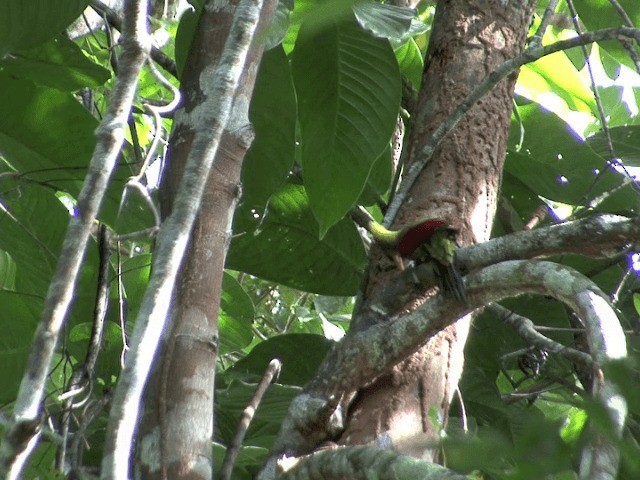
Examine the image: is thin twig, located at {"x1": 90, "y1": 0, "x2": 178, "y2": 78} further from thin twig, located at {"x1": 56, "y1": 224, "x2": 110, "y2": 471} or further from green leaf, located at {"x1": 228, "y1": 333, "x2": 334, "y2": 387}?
green leaf, located at {"x1": 228, "y1": 333, "x2": 334, "y2": 387}

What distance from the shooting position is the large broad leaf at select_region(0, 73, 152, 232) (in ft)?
7.70

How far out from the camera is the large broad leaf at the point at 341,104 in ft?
7.82

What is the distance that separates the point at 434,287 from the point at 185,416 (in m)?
0.81

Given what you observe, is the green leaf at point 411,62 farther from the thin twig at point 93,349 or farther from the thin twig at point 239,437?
the thin twig at point 239,437

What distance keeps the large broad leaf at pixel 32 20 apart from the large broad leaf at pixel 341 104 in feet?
2.02

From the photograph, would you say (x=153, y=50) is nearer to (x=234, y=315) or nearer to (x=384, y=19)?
(x=384, y=19)

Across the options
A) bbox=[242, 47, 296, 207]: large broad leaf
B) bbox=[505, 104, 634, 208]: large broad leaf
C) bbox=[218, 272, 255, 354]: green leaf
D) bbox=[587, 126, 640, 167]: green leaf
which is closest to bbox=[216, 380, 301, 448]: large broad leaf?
bbox=[218, 272, 255, 354]: green leaf

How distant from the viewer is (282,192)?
2.78m

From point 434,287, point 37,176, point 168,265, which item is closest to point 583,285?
point 434,287

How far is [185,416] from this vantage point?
1266 mm

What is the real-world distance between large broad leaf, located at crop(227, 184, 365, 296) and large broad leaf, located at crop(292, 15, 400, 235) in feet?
1.19

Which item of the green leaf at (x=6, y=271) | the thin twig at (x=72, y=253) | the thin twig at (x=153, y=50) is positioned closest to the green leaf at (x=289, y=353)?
the green leaf at (x=6, y=271)

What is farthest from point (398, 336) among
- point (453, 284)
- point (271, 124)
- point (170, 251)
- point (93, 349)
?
point (271, 124)

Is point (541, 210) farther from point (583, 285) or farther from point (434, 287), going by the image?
point (583, 285)
